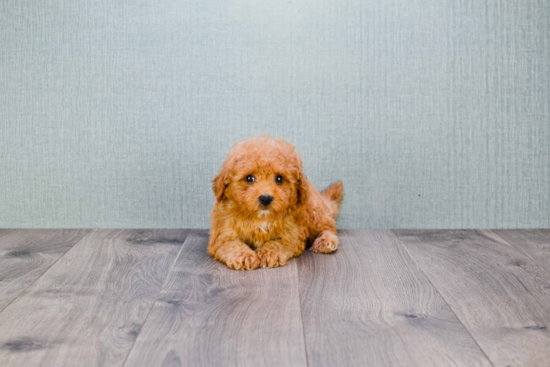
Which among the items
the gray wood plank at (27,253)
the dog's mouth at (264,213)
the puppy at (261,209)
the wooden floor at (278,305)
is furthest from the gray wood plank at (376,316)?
the gray wood plank at (27,253)

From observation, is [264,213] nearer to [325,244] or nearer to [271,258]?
[271,258]

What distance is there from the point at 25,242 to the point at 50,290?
2.34 ft

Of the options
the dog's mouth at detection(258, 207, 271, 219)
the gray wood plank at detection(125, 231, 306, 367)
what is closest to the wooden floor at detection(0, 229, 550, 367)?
the gray wood plank at detection(125, 231, 306, 367)

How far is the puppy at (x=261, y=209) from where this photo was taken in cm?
173

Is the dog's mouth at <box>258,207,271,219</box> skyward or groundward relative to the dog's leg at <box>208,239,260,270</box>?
skyward

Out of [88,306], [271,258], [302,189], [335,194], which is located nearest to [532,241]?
[335,194]

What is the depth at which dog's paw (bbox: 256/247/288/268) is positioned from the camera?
1.76 metres

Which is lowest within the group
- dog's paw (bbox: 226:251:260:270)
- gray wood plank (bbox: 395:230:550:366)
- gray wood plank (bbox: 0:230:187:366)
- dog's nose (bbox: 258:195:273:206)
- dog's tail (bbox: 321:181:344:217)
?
gray wood plank (bbox: 395:230:550:366)

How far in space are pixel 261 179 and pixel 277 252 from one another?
29 centimetres

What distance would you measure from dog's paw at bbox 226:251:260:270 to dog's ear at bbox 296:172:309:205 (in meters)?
0.30

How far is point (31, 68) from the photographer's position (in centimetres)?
225

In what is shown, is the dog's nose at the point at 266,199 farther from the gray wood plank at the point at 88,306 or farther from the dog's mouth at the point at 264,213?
the gray wood plank at the point at 88,306

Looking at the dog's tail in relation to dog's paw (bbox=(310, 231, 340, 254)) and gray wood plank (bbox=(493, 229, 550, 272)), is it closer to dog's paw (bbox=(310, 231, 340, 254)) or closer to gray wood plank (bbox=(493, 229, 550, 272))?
dog's paw (bbox=(310, 231, 340, 254))

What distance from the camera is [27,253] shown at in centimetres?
195
